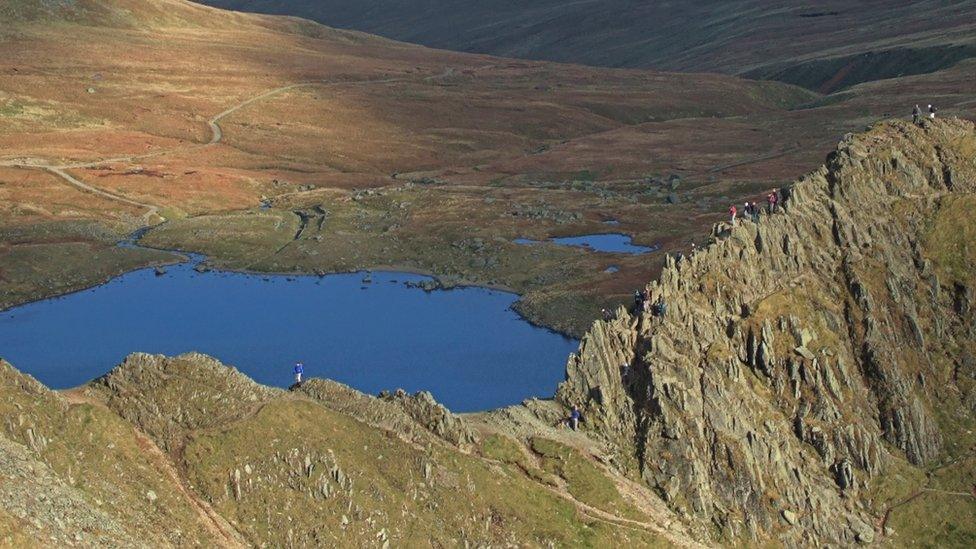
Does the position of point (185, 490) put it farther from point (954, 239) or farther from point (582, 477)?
point (954, 239)

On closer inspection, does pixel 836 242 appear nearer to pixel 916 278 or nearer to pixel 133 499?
pixel 916 278

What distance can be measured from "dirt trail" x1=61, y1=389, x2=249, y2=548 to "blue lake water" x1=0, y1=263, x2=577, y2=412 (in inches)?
1923

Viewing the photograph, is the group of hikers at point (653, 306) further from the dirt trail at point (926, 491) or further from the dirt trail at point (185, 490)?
the dirt trail at point (185, 490)

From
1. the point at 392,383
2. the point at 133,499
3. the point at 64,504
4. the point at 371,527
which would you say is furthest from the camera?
the point at 392,383

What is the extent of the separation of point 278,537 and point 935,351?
5754 cm

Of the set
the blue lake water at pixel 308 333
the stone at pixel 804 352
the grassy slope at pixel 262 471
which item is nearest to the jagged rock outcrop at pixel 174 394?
the grassy slope at pixel 262 471

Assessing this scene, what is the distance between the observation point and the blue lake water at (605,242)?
570 feet

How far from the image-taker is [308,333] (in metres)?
138

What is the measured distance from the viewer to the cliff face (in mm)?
77938

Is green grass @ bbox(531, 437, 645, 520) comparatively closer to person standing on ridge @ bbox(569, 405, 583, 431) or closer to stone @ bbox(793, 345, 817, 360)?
person standing on ridge @ bbox(569, 405, 583, 431)

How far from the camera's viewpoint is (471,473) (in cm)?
6750

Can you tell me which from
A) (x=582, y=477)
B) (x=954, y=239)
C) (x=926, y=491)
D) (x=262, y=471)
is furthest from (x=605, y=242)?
(x=262, y=471)

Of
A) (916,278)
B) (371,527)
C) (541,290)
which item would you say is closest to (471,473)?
(371,527)

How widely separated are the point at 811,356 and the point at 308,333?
226ft
